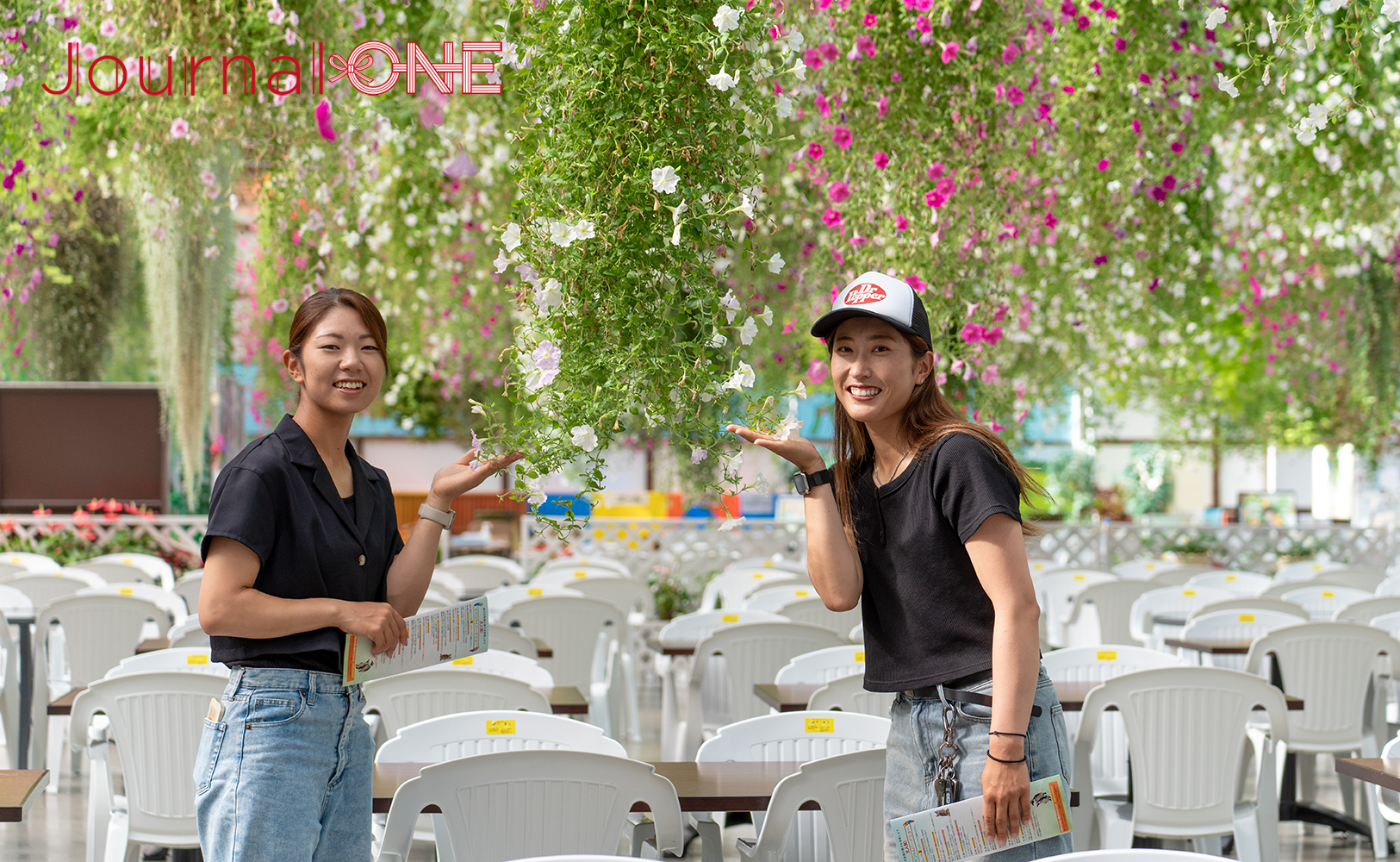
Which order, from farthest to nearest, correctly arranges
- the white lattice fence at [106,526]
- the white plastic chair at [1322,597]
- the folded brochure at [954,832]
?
the white lattice fence at [106,526] → the white plastic chair at [1322,597] → the folded brochure at [954,832]

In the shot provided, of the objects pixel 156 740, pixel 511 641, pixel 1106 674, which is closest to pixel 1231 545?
pixel 1106 674

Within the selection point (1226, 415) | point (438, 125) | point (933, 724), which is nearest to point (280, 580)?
point (933, 724)

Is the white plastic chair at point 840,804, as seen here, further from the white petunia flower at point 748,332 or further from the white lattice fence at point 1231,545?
the white lattice fence at point 1231,545

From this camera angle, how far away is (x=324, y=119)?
4.37 m

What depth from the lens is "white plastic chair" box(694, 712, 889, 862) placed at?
3086mm

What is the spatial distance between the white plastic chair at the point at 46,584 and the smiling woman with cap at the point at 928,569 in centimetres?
543

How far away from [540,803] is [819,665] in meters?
1.97

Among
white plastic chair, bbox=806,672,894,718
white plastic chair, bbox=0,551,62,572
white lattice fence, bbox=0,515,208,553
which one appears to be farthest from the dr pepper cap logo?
white lattice fence, bbox=0,515,208,553

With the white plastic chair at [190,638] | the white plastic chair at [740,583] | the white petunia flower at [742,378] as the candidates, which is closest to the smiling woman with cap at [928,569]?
the white petunia flower at [742,378]

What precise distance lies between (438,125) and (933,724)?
15.6ft

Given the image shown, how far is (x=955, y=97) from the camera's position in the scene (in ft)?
12.7

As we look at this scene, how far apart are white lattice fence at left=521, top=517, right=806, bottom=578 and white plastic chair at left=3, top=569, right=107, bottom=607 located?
3781 mm

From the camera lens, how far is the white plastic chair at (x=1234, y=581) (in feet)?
24.2

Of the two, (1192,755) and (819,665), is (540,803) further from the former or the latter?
(1192,755)
